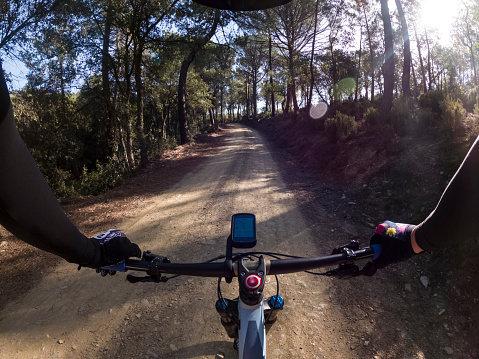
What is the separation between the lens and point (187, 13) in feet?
39.1

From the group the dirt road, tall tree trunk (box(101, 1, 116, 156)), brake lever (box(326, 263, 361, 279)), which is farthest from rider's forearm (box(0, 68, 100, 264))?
tall tree trunk (box(101, 1, 116, 156))

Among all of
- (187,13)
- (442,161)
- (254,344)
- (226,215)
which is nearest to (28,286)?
(226,215)

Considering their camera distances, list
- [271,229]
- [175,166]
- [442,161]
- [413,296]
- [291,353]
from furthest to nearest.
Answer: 1. [175,166]
2. [442,161]
3. [271,229]
4. [413,296]
5. [291,353]

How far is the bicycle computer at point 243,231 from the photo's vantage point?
1.43 meters

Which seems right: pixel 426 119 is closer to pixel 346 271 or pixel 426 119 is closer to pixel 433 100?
pixel 433 100

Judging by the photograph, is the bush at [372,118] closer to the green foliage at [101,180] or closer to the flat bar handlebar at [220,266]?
the green foliage at [101,180]

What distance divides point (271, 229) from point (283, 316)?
222cm

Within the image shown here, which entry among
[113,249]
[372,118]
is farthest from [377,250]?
[372,118]

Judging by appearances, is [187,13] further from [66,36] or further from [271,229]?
[271,229]

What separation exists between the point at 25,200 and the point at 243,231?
0.99 meters

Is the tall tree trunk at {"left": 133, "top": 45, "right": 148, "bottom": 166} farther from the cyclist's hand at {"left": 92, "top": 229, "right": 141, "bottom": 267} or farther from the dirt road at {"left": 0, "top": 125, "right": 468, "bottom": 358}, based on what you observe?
the cyclist's hand at {"left": 92, "top": 229, "right": 141, "bottom": 267}

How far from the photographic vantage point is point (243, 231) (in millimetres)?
1463

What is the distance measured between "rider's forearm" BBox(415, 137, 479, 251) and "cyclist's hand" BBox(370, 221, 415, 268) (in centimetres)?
17

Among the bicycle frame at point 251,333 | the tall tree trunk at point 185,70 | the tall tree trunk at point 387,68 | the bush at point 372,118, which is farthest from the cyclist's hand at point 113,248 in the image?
the tall tree trunk at point 185,70
